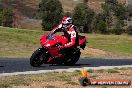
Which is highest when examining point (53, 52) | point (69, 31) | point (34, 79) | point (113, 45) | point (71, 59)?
point (69, 31)

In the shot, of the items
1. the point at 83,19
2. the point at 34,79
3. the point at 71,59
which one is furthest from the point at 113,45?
the point at 83,19

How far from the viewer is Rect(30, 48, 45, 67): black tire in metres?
16.7

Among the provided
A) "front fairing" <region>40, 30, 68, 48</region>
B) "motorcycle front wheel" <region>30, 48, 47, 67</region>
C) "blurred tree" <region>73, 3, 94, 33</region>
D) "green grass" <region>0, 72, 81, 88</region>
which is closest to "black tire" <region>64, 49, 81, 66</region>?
"front fairing" <region>40, 30, 68, 48</region>

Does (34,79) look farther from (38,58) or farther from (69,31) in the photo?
(69,31)

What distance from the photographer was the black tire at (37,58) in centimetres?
1673

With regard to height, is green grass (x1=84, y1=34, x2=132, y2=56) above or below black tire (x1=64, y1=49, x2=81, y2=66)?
below

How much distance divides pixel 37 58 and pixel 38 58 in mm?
61

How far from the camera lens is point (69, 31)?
58.0 feet

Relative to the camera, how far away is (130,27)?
124 metres

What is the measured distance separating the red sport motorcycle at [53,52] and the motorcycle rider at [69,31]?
0.18m

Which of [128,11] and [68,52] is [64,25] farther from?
[128,11]

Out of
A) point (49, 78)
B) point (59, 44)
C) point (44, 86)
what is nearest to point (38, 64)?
point (59, 44)

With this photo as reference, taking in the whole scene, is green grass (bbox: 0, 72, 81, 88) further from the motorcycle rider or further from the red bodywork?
the motorcycle rider

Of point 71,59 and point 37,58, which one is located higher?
point 37,58
